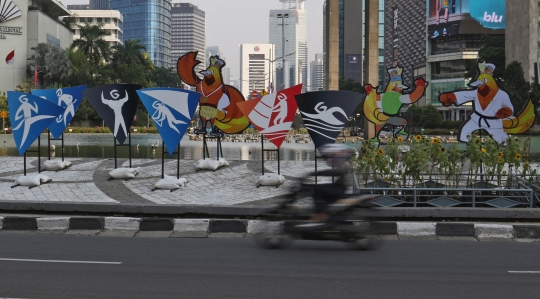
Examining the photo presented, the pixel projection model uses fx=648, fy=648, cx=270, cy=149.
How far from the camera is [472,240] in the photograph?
945cm

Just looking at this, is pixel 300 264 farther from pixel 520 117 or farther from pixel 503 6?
pixel 503 6

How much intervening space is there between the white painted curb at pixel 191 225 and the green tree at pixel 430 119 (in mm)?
57816

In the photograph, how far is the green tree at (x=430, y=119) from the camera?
65188mm

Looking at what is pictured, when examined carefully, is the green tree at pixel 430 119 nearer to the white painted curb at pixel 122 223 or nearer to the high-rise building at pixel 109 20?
the white painted curb at pixel 122 223

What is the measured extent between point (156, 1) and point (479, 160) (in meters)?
154

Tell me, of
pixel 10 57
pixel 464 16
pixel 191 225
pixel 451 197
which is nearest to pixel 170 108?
pixel 191 225

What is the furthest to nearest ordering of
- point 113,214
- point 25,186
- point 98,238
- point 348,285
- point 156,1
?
point 156,1 → point 25,186 → point 113,214 → point 98,238 → point 348,285

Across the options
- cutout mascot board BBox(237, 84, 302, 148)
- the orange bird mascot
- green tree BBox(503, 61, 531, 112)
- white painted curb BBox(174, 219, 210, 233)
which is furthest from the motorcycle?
green tree BBox(503, 61, 531, 112)

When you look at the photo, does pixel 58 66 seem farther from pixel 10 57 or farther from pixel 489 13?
pixel 489 13

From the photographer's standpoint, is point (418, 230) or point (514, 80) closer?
point (418, 230)

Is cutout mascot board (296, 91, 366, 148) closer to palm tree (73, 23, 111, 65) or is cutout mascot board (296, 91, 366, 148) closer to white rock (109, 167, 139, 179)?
white rock (109, 167, 139, 179)

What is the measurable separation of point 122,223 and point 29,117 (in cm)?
565

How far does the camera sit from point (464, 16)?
86688 mm

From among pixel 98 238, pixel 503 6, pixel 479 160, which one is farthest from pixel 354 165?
pixel 503 6
